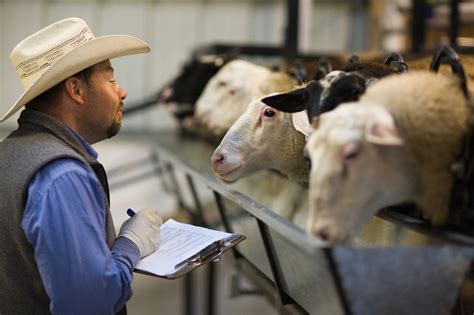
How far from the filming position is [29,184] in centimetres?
148

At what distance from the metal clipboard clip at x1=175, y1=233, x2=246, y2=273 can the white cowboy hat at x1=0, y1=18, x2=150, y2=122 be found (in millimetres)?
484

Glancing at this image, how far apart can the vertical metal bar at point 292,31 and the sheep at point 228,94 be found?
1.03 m

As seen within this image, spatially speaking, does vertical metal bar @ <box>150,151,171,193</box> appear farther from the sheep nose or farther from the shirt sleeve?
the shirt sleeve

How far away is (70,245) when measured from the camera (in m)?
Result: 1.41

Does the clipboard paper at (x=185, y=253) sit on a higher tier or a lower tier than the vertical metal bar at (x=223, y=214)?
higher

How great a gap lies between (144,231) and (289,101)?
447 mm

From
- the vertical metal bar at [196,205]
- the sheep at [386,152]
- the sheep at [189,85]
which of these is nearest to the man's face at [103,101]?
the sheep at [386,152]

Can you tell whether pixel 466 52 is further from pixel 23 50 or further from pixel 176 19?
pixel 176 19

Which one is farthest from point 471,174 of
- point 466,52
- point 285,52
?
point 285,52

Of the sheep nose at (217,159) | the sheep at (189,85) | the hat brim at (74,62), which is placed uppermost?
the hat brim at (74,62)

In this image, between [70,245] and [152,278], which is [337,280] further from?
[152,278]

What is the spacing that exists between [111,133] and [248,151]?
1.35 feet

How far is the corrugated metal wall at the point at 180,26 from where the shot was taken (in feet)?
15.3

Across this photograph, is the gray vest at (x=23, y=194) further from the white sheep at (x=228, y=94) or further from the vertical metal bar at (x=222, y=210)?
the white sheep at (x=228, y=94)
